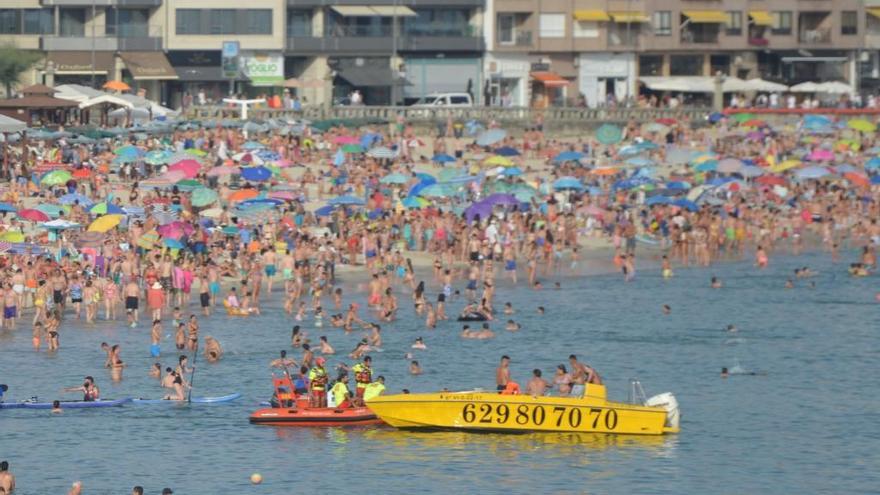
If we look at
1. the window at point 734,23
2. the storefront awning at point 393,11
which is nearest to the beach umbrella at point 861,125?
the window at point 734,23

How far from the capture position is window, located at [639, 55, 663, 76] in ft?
339

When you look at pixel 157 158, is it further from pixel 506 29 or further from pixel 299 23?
pixel 506 29

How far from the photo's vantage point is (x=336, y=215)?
6531cm

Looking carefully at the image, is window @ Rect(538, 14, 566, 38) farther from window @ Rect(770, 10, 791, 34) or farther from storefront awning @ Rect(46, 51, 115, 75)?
storefront awning @ Rect(46, 51, 115, 75)

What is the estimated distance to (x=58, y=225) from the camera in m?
56.8

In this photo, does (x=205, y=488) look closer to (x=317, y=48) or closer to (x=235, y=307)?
(x=235, y=307)

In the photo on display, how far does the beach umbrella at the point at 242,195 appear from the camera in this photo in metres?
63.7

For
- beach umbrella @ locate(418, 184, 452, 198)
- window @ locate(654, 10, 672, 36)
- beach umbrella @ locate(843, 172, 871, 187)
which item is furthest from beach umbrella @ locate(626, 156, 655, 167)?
window @ locate(654, 10, 672, 36)

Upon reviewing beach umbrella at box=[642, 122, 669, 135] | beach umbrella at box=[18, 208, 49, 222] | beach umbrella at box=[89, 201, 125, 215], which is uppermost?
beach umbrella at box=[642, 122, 669, 135]

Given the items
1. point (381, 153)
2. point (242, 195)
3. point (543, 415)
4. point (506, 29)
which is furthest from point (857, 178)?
point (543, 415)

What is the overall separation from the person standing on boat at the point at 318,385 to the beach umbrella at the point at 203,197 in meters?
21.4

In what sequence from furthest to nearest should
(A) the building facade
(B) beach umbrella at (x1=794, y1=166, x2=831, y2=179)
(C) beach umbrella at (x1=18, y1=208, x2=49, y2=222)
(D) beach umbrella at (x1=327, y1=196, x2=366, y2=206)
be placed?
(A) the building facade
(B) beach umbrella at (x1=794, y1=166, x2=831, y2=179)
(D) beach umbrella at (x1=327, y1=196, x2=366, y2=206)
(C) beach umbrella at (x1=18, y1=208, x2=49, y2=222)

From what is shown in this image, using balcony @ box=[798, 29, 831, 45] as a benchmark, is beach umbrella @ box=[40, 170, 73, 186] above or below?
below

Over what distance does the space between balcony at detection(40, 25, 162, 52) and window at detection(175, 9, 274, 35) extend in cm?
135
